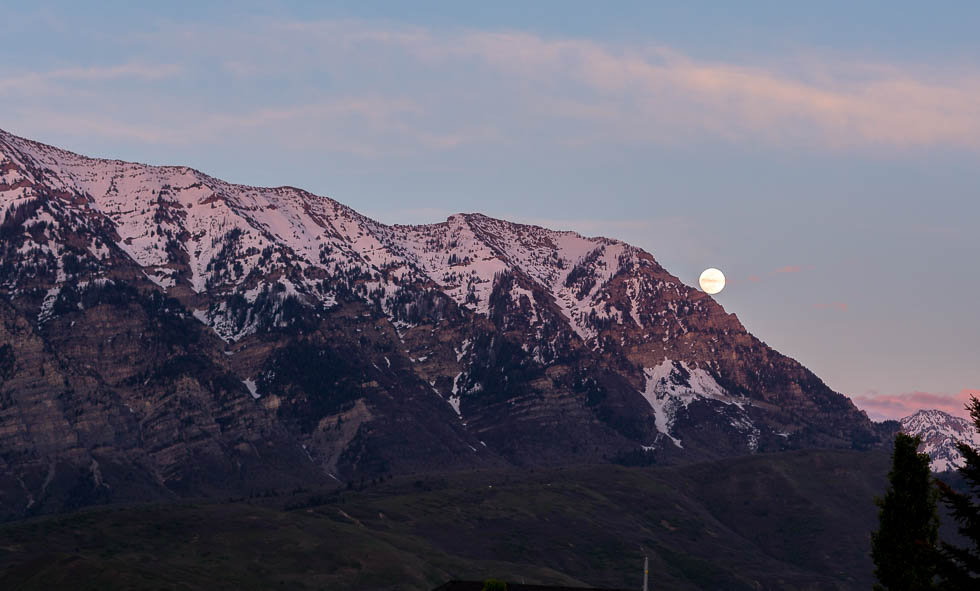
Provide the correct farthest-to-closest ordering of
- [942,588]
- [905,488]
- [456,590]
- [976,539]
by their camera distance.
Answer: [456,590]
[905,488]
[942,588]
[976,539]

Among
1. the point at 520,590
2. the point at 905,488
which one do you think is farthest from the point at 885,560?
the point at 520,590

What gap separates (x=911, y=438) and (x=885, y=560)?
25.6 feet

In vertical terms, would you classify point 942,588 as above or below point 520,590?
above

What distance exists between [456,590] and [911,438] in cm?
3633

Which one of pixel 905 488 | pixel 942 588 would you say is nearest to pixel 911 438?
pixel 905 488

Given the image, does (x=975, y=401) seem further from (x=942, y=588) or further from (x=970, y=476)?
(x=942, y=588)

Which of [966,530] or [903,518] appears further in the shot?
[903,518]

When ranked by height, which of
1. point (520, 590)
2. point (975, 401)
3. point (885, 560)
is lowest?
point (520, 590)

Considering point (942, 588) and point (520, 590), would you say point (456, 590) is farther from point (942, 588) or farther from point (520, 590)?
point (942, 588)

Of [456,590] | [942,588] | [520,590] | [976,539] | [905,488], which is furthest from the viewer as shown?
[520,590]

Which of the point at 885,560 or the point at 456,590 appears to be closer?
the point at 885,560

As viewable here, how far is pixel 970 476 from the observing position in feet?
159

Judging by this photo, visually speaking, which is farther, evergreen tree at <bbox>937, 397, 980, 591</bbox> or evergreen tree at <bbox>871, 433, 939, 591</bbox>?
evergreen tree at <bbox>871, 433, 939, 591</bbox>

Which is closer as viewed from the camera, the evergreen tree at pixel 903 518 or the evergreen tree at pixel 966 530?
the evergreen tree at pixel 966 530
